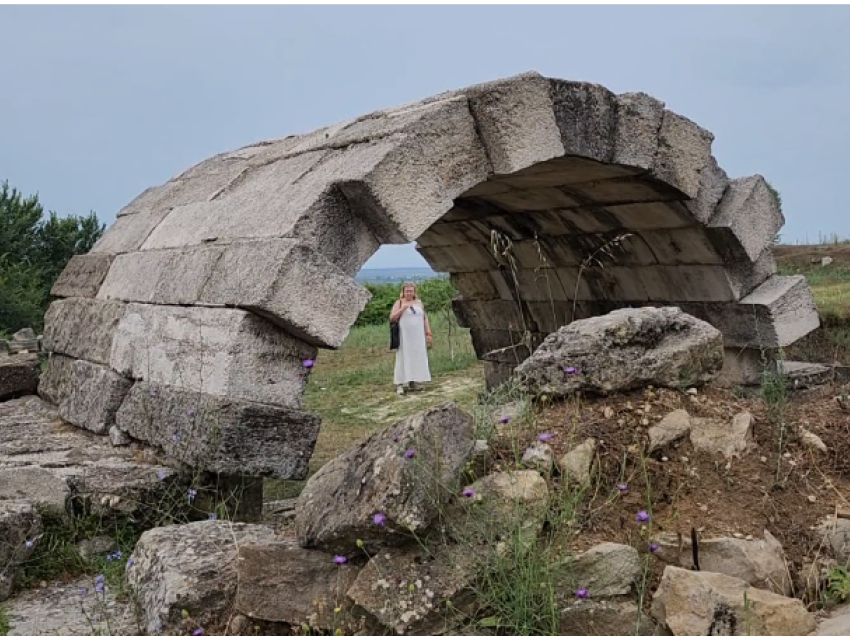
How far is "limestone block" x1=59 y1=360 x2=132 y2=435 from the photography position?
18.4 feet

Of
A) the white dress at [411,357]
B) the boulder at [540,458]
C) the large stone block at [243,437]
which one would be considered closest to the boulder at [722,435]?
the boulder at [540,458]

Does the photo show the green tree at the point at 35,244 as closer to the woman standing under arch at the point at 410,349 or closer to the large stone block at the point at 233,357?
the woman standing under arch at the point at 410,349

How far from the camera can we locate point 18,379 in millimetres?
7277

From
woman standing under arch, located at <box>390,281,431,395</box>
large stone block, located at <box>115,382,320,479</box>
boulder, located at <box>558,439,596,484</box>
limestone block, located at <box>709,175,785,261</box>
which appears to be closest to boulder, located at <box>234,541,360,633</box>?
boulder, located at <box>558,439,596,484</box>

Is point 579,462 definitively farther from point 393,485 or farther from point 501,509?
point 393,485

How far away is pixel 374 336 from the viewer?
16.0m

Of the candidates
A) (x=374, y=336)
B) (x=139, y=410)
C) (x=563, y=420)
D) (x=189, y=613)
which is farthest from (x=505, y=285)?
(x=374, y=336)

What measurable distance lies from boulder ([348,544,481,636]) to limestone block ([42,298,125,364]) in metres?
3.52

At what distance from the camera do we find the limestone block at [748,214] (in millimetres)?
6445

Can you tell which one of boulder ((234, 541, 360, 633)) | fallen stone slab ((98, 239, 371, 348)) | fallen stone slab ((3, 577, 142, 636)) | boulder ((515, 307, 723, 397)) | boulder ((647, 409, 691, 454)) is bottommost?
fallen stone slab ((3, 577, 142, 636))

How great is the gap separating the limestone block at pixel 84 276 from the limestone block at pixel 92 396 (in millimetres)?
703

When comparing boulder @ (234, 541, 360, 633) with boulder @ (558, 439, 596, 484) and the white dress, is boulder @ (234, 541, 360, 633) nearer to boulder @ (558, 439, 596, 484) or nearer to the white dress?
boulder @ (558, 439, 596, 484)

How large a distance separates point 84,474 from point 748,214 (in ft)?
14.5

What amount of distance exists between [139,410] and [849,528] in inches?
141
